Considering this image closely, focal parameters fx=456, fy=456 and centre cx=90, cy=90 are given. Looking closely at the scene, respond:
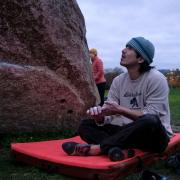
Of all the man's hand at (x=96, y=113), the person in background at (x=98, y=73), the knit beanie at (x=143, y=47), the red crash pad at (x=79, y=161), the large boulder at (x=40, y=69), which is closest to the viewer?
the red crash pad at (x=79, y=161)

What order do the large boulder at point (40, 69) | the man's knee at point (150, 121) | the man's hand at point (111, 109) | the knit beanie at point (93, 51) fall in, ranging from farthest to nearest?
the knit beanie at point (93, 51) → the large boulder at point (40, 69) → the man's hand at point (111, 109) → the man's knee at point (150, 121)

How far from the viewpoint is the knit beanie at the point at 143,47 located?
475 cm

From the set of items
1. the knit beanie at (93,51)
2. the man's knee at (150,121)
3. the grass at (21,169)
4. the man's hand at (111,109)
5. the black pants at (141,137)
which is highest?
the knit beanie at (93,51)

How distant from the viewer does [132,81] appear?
15.9 ft

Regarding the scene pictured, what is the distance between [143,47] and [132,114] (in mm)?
758

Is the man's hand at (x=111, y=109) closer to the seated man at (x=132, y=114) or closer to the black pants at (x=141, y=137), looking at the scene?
the seated man at (x=132, y=114)

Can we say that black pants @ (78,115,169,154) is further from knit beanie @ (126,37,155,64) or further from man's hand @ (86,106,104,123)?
knit beanie @ (126,37,155,64)

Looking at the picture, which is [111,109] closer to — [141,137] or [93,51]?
[141,137]

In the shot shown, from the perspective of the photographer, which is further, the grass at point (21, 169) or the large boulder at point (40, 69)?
the large boulder at point (40, 69)

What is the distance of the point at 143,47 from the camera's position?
Result: 4.75 metres

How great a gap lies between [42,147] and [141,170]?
1.19 metres

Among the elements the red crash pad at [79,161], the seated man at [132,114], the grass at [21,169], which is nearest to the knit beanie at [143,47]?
the seated man at [132,114]

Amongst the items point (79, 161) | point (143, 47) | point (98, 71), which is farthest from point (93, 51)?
point (79, 161)

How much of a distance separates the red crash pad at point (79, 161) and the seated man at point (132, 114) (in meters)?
0.11
